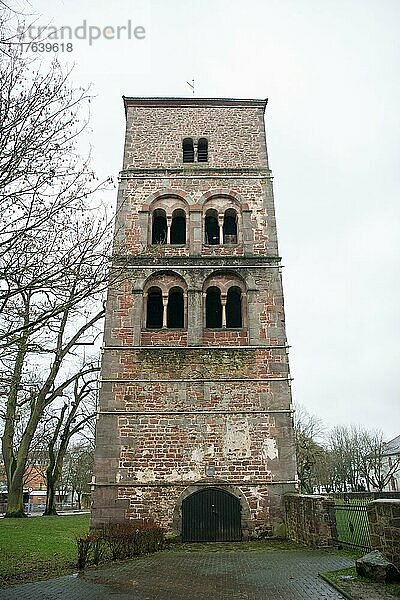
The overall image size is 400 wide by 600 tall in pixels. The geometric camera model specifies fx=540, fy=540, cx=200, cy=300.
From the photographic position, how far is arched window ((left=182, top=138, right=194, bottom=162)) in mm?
22656

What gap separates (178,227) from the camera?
21016 mm

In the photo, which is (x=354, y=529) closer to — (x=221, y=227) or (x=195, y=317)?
(x=195, y=317)

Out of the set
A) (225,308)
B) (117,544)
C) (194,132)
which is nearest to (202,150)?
(194,132)

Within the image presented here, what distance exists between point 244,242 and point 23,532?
12.2m

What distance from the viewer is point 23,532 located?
16906mm

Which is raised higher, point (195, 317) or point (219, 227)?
point (219, 227)

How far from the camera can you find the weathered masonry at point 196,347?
16.0 m

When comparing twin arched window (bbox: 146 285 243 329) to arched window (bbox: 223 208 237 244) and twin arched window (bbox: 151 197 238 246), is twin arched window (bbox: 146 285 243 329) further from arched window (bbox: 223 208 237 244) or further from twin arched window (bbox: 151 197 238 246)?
arched window (bbox: 223 208 237 244)

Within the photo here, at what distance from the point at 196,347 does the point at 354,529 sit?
23.5 feet

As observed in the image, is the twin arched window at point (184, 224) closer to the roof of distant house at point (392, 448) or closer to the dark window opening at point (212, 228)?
the dark window opening at point (212, 228)

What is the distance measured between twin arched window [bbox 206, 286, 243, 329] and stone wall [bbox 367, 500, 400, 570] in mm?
9802

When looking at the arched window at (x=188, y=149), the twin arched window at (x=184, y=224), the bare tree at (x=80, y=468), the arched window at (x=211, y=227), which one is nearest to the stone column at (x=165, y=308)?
the twin arched window at (x=184, y=224)

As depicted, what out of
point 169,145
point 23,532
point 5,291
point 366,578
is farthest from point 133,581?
point 169,145

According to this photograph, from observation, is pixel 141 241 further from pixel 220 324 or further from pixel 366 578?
pixel 366 578
